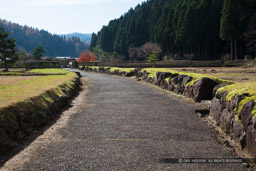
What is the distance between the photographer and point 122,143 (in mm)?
5051

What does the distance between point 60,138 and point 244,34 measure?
42843 mm

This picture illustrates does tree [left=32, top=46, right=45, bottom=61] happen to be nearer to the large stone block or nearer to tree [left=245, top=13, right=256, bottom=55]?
tree [left=245, top=13, right=256, bottom=55]

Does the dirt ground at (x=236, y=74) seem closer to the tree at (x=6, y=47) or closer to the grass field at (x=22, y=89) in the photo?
the grass field at (x=22, y=89)

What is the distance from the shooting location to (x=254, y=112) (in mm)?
4309

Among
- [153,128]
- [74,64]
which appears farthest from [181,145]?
[74,64]

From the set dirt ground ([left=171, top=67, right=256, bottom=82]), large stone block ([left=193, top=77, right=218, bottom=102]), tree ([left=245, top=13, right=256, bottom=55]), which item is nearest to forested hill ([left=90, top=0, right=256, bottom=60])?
tree ([left=245, top=13, right=256, bottom=55])

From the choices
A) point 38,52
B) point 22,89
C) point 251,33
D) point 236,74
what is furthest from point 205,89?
point 38,52

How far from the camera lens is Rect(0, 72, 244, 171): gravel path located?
4051 mm

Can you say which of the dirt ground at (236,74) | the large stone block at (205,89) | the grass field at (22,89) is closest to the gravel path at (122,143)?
the grass field at (22,89)

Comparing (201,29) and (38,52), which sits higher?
(201,29)

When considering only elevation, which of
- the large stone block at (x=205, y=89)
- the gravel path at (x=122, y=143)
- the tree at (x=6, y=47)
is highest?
the tree at (x=6, y=47)

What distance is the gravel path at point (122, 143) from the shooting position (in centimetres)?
405

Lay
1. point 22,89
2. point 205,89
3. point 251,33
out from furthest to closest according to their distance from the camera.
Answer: point 251,33, point 205,89, point 22,89

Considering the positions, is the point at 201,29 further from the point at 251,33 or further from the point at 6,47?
the point at 6,47
